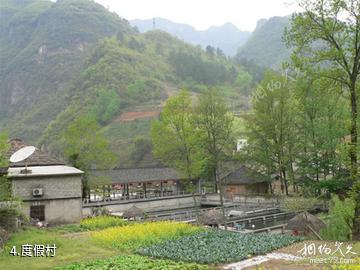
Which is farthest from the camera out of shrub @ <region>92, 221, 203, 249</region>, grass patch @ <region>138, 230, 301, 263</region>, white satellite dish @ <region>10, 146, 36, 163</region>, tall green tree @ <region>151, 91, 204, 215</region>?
tall green tree @ <region>151, 91, 204, 215</region>

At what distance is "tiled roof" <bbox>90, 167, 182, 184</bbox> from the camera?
1647 inches

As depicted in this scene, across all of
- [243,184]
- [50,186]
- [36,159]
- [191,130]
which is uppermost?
[191,130]

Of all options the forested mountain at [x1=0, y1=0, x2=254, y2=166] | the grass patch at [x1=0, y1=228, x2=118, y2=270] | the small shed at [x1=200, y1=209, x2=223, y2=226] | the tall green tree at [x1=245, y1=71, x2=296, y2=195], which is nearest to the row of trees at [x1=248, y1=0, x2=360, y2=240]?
the tall green tree at [x1=245, y1=71, x2=296, y2=195]

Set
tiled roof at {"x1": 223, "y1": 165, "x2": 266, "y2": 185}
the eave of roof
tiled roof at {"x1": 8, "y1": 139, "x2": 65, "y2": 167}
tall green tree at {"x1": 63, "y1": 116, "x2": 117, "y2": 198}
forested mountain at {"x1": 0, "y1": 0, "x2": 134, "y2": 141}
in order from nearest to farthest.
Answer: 1. the eave of roof
2. tiled roof at {"x1": 8, "y1": 139, "x2": 65, "y2": 167}
3. tall green tree at {"x1": 63, "y1": 116, "x2": 117, "y2": 198}
4. tiled roof at {"x1": 223, "y1": 165, "x2": 266, "y2": 185}
5. forested mountain at {"x1": 0, "y1": 0, "x2": 134, "y2": 141}

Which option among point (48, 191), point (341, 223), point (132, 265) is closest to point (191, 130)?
point (48, 191)

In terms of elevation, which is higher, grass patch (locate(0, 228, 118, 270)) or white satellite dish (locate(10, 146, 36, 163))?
white satellite dish (locate(10, 146, 36, 163))

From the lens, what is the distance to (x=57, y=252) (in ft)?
49.4

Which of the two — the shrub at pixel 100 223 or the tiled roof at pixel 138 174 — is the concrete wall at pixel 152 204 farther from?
the shrub at pixel 100 223

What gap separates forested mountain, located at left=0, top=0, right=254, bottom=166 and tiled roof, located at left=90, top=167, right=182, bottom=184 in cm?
2079

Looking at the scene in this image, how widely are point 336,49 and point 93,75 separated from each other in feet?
303

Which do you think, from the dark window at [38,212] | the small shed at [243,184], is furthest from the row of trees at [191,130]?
the dark window at [38,212]

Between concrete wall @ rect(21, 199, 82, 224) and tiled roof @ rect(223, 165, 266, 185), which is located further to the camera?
tiled roof @ rect(223, 165, 266, 185)

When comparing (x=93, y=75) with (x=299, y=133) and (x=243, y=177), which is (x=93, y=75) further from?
(x=299, y=133)

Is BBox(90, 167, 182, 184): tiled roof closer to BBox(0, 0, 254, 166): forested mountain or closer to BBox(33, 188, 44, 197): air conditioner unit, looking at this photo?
BBox(33, 188, 44, 197): air conditioner unit
